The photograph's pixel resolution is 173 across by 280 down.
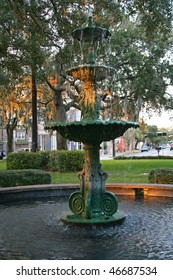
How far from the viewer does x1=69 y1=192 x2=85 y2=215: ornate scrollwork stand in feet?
24.7

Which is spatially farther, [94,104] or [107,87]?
[107,87]

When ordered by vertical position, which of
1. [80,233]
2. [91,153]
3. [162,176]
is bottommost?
[80,233]

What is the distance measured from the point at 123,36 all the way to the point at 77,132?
57.1 feet

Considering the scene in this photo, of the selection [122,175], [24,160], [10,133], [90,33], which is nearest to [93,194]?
[90,33]

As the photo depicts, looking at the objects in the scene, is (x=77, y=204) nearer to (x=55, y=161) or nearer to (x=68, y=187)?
(x=68, y=187)

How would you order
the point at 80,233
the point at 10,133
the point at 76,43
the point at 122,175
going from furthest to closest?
the point at 10,133, the point at 122,175, the point at 76,43, the point at 80,233

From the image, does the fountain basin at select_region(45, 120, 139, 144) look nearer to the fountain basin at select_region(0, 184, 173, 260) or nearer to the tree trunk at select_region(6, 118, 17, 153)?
the fountain basin at select_region(0, 184, 173, 260)

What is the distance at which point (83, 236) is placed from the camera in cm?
639

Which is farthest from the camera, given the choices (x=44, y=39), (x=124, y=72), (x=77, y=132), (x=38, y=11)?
(x=124, y=72)

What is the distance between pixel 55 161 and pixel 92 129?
13570 millimetres

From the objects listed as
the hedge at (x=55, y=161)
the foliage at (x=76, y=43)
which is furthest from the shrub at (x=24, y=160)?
the foliage at (x=76, y=43)

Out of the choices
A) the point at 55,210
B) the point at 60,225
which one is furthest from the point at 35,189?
the point at 60,225

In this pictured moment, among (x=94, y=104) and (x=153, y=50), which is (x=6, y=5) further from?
(x=153, y=50)

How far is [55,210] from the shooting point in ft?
29.5
